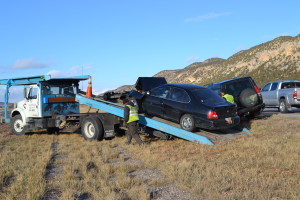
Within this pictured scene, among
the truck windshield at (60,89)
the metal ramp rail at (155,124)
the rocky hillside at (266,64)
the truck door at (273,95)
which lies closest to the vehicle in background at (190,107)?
the metal ramp rail at (155,124)

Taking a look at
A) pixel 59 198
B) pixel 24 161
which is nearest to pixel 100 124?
pixel 24 161

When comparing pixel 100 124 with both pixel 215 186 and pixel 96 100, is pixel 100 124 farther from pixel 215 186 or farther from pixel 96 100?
pixel 215 186

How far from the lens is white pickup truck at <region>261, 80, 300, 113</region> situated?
18.1 meters

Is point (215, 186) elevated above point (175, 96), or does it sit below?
below

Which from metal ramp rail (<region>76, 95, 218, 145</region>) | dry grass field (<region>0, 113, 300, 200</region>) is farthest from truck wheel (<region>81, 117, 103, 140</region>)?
dry grass field (<region>0, 113, 300, 200</region>)

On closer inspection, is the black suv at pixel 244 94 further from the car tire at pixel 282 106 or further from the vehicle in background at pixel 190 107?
the car tire at pixel 282 106

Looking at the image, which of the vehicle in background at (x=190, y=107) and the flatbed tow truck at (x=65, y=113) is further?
the flatbed tow truck at (x=65, y=113)

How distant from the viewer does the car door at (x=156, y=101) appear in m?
11.7

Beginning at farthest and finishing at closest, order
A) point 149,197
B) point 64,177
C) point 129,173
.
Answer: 1. point 129,173
2. point 64,177
3. point 149,197

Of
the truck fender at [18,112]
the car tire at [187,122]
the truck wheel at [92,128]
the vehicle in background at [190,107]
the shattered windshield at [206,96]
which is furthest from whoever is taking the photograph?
the truck fender at [18,112]

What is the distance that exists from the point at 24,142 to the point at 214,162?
25.5 feet

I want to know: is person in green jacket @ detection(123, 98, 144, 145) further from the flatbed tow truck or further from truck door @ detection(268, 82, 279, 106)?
truck door @ detection(268, 82, 279, 106)

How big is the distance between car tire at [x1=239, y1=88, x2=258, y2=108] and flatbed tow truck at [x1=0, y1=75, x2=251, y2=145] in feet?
7.25

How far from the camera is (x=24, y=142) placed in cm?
1268
